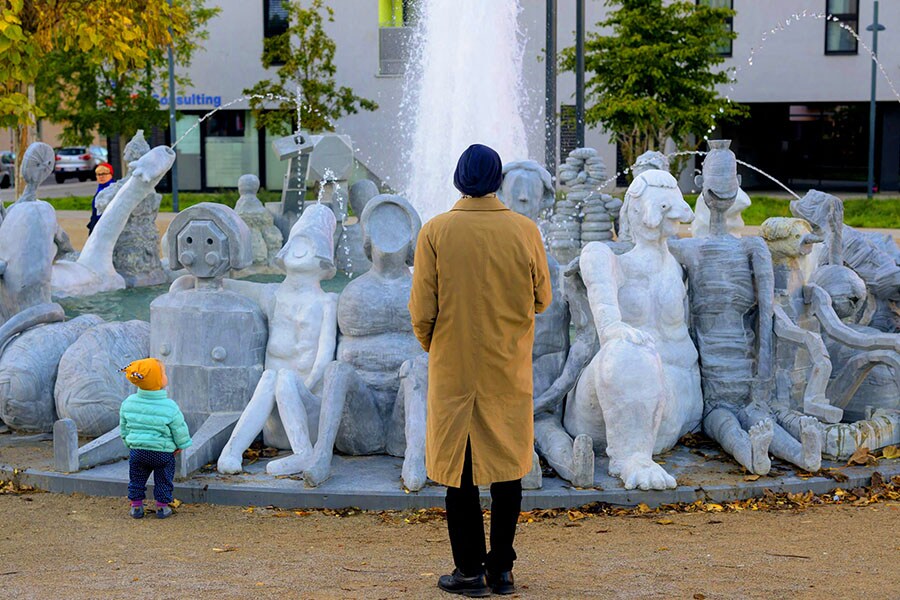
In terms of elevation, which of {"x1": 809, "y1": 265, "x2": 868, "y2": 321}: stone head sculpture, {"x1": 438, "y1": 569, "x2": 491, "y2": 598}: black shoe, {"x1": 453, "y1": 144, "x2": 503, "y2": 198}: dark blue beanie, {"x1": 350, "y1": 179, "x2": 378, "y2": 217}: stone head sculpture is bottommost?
{"x1": 438, "y1": 569, "x2": 491, "y2": 598}: black shoe

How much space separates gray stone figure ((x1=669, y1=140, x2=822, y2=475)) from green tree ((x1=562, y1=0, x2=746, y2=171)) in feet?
67.2

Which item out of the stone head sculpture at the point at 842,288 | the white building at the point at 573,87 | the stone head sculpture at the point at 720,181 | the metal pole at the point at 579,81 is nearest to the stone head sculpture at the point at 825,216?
the stone head sculpture at the point at 842,288

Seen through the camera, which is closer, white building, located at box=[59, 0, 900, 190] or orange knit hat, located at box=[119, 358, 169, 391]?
orange knit hat, located at box=[119, 358, 169, 391]

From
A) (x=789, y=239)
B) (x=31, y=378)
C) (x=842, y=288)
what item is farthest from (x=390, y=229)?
(x=842, y=288)

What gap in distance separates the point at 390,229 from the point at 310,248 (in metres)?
0.48

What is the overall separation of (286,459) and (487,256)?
7.27ft

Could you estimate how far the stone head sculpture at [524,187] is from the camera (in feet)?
21.4

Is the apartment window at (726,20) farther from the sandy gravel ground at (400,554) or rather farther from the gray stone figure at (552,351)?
the sandy gravel ground at (400,554)

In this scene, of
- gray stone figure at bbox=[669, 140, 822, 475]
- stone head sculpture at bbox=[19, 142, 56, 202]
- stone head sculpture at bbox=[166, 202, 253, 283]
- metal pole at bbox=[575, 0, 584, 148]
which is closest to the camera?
stone head sculpture at bbox=[166, 202, 253, 283]

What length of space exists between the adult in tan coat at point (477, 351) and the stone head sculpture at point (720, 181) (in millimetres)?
2635

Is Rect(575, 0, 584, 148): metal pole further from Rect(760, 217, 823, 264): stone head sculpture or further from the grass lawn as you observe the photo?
Rect(760, 217, 823, 264): stone head sculpture

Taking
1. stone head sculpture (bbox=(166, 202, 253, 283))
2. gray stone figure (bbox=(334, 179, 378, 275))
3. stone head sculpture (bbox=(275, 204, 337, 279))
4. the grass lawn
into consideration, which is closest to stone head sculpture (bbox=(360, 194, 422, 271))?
stone head sculpture (bbox=(275, 204, 337, 279))

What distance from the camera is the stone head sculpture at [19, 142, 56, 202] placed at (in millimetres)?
9656

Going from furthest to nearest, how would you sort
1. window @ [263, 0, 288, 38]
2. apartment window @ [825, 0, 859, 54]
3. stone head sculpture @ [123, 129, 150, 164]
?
1. window @ [263, 0, 288, 38]
2. apartment window @ [825, 0, 859, 54]
3. stone head sculpture @ [123, 129, 150, 164]
